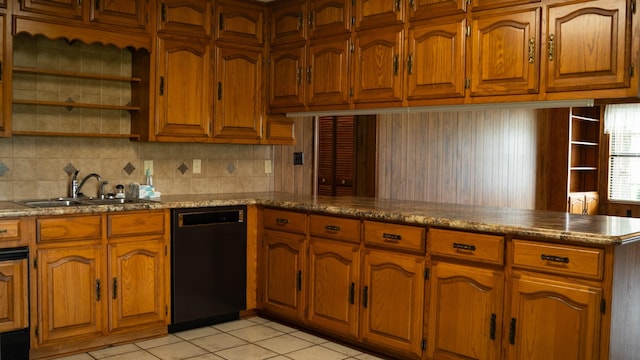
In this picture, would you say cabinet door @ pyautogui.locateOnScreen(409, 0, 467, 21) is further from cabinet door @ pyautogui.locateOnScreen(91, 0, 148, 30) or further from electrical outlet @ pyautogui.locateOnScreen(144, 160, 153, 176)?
electrical outlet @ pyautogui.locateOnScreen(144, 160, 153, 176)

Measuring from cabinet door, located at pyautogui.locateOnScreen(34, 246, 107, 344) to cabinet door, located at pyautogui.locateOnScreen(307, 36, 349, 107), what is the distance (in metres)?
1.84

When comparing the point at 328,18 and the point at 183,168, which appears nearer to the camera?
the point at 328,18

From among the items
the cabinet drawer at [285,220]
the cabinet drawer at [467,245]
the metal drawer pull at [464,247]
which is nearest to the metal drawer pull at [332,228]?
the cabinet drawer at [285,220]

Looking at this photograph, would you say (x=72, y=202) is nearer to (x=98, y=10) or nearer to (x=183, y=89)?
(x=183, y=89)

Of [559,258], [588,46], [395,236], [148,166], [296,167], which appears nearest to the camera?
[559,258]

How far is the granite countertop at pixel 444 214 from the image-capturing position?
2516 millimetres

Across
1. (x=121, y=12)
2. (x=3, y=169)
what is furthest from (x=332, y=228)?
(x=3, y=169)

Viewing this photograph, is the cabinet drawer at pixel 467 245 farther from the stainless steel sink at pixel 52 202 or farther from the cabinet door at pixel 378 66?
the stainless steel sink at pixel 52 202

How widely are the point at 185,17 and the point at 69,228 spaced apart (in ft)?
5.61

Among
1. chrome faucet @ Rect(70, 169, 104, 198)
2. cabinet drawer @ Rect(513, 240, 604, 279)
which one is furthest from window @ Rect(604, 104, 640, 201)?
chrome faucet @ Rect(70, 169, 104, 198)

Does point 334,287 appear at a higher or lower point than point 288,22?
lower

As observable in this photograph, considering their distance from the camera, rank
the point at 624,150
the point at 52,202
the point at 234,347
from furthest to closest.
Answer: the point at 624,150 < the point at 52,202 < the point at 234,347

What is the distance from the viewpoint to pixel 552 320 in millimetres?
2549

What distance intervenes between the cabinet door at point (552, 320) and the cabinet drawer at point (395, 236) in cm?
58
